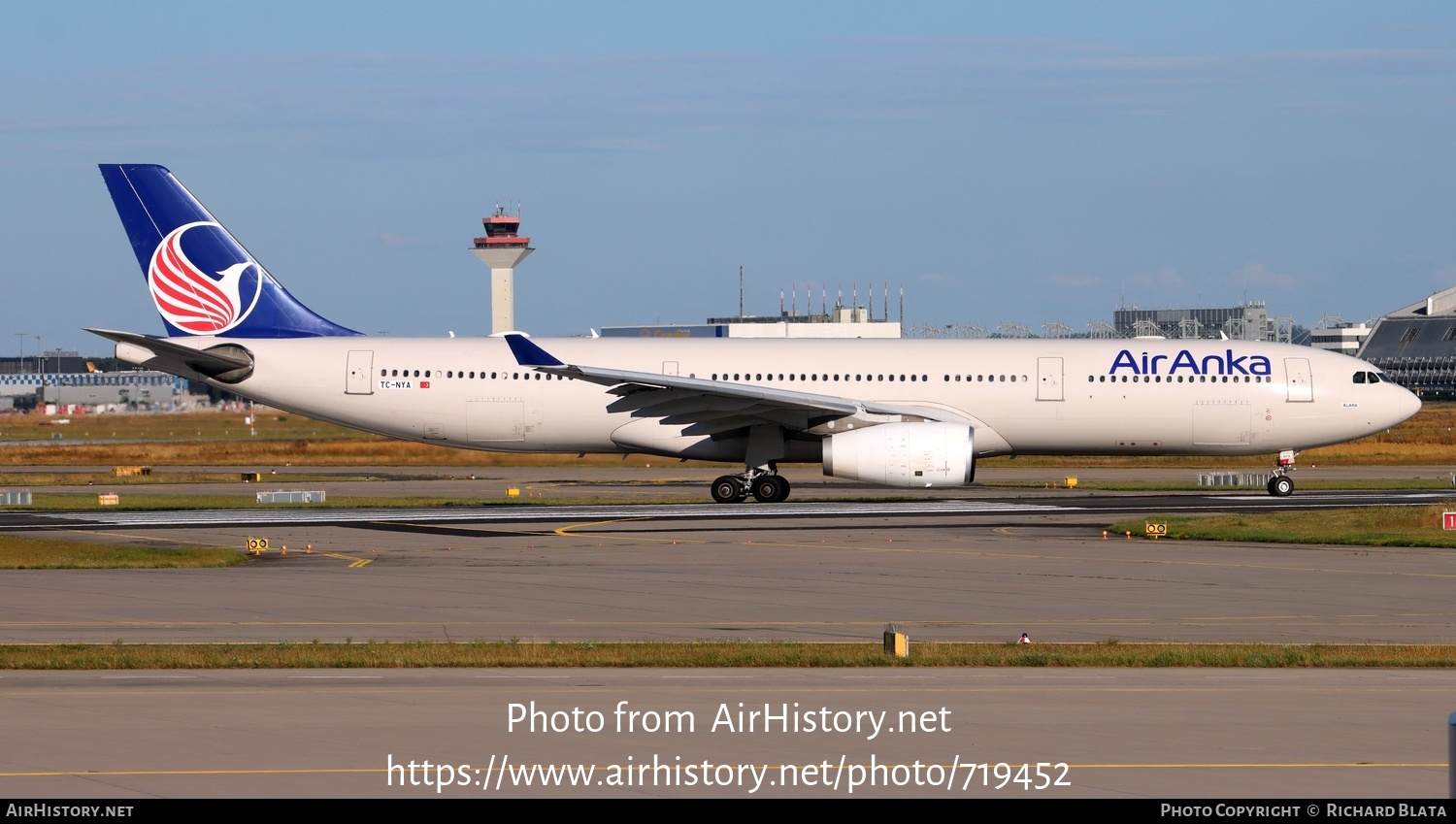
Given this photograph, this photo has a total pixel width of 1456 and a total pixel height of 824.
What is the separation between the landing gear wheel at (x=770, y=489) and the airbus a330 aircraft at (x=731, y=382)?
0.05 metres

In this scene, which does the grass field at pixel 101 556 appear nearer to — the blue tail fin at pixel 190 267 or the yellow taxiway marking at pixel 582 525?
the yellow taxiway marking at pixel 582 525

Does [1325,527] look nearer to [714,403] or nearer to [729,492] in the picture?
[714,403]

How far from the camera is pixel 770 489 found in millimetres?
33344

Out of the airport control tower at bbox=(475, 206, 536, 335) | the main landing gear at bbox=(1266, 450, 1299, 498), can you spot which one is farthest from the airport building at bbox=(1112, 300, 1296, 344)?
the main landing gear at bbox=(1266, 450, 1299, 498)

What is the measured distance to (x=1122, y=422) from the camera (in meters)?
33.8

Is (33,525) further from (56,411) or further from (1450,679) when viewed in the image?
(56,411)

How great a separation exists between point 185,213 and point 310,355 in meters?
4.58

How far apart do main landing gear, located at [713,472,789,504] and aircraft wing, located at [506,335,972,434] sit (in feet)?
4.06

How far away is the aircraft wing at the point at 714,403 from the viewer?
30.7 meters

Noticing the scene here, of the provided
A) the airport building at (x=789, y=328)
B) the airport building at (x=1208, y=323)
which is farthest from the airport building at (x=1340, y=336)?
the airport building at (x=789, y=328)

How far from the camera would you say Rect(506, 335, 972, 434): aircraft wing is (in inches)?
1210

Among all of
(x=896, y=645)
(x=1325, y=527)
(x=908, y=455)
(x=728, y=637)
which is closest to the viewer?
(x=896, y=645)

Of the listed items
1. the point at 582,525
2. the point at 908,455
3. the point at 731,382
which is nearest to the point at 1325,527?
the point at 908,455

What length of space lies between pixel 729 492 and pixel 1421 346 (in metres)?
115
